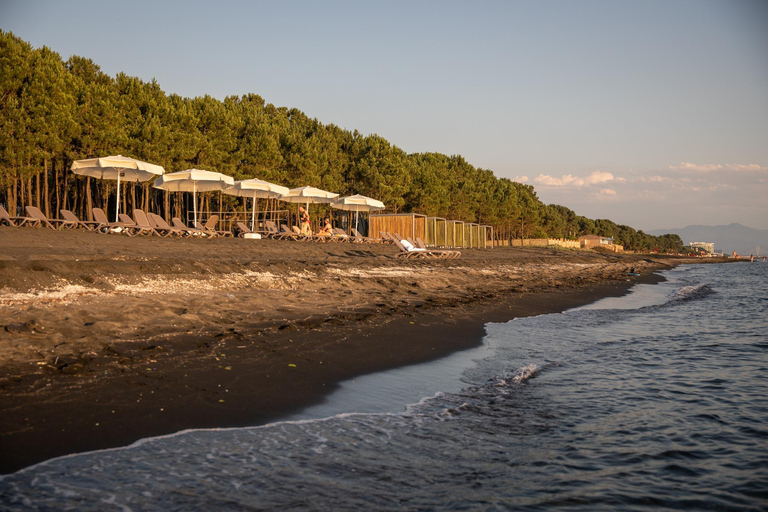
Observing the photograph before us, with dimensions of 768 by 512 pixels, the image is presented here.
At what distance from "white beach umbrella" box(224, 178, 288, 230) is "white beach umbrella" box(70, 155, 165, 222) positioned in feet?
13.9

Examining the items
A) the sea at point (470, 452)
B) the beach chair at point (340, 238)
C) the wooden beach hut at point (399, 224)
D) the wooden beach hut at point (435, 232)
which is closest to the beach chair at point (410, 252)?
the beach chair at point (340, 238)

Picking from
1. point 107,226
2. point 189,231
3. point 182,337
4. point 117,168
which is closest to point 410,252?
point 189,231

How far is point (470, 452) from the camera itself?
380 centimetres

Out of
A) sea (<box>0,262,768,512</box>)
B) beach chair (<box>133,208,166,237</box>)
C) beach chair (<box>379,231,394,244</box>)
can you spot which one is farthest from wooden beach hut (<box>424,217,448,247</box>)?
sea (<box>0,262,768,512</box>)

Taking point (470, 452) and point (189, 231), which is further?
point (189, 231)

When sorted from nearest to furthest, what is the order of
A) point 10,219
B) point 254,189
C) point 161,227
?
point 10,219 < point 161,227 < point 254,189

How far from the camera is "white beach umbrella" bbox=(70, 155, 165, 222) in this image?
65.7ft

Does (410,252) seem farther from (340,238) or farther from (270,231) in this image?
(270,231)

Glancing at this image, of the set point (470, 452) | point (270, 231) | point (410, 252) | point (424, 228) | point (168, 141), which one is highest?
point (168, 141)

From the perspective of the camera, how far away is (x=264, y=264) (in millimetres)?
12883

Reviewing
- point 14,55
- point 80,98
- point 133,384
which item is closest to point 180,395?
point 133,384

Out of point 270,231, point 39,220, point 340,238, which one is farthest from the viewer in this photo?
point 340,238

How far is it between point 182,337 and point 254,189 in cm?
2015

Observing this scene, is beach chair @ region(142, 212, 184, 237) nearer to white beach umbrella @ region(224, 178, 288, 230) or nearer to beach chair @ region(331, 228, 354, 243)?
white beach umbrella @ region(224, 178, 288, 230)
